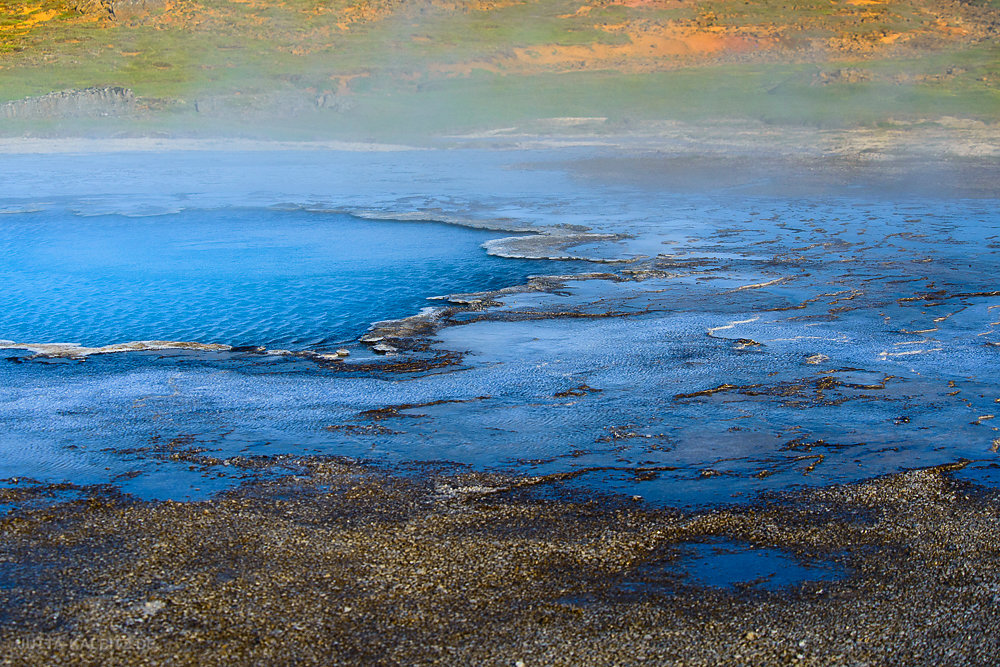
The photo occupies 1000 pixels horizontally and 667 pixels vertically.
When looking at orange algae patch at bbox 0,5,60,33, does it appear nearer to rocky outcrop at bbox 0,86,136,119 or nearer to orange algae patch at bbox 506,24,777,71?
rocky outcrop at bbox 0,86,136,119

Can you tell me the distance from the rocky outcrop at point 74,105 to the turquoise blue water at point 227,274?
19165 millimetres

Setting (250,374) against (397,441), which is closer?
(397,441)

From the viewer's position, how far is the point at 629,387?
5312mm

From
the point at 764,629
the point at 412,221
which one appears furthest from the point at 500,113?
the point at 764,629

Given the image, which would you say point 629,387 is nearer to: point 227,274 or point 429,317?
point 429,317

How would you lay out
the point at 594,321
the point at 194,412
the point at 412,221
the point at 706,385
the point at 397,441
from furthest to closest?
the point at 412,221
the point at 594,321
the point at 706,385
the point at 194,412
the point at 397,441

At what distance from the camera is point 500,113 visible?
32.2 metres

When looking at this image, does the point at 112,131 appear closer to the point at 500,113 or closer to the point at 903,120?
the point at 500,113

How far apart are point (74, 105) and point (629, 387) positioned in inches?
1169

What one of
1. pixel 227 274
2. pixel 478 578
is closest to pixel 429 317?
pixel 227 274

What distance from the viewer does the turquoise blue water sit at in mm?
7059

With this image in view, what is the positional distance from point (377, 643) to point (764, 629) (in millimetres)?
1149

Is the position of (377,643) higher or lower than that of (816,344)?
higher

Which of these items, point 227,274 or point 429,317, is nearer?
point 429,317
